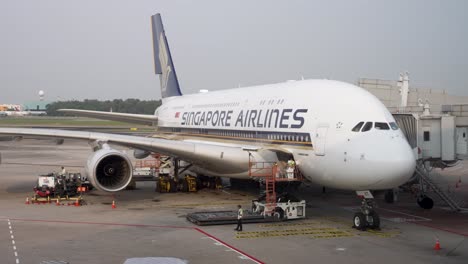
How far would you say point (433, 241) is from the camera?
50.6ft

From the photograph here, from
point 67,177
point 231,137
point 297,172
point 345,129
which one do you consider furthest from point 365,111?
point 67,177

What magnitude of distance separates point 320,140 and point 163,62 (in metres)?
19.6

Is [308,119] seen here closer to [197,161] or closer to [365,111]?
[365,111]

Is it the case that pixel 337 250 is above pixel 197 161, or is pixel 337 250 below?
below

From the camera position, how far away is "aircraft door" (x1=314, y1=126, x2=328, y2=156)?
16.5 m

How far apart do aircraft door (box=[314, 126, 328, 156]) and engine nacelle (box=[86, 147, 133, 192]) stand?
761 cm

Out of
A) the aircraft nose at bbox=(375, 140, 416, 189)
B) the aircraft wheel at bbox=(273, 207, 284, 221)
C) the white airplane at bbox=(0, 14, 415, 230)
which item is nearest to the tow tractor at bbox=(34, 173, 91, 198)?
the white airplane at bbox=(0, 14, 415, 230)

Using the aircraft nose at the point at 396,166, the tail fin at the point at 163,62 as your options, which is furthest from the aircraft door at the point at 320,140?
the tail fin at the point at 163,62

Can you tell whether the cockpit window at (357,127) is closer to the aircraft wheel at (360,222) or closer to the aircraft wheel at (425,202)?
the aircraft wheel at (360,222)

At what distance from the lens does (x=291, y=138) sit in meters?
18.1

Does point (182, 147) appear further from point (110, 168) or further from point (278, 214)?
point (278, 214)

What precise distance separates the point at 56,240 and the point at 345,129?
348 inches

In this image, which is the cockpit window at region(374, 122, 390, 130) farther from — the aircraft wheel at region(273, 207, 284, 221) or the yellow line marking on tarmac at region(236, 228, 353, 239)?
the aircraft wheel at region(273, 207, 284, 221)

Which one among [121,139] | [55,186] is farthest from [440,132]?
[55,186]
